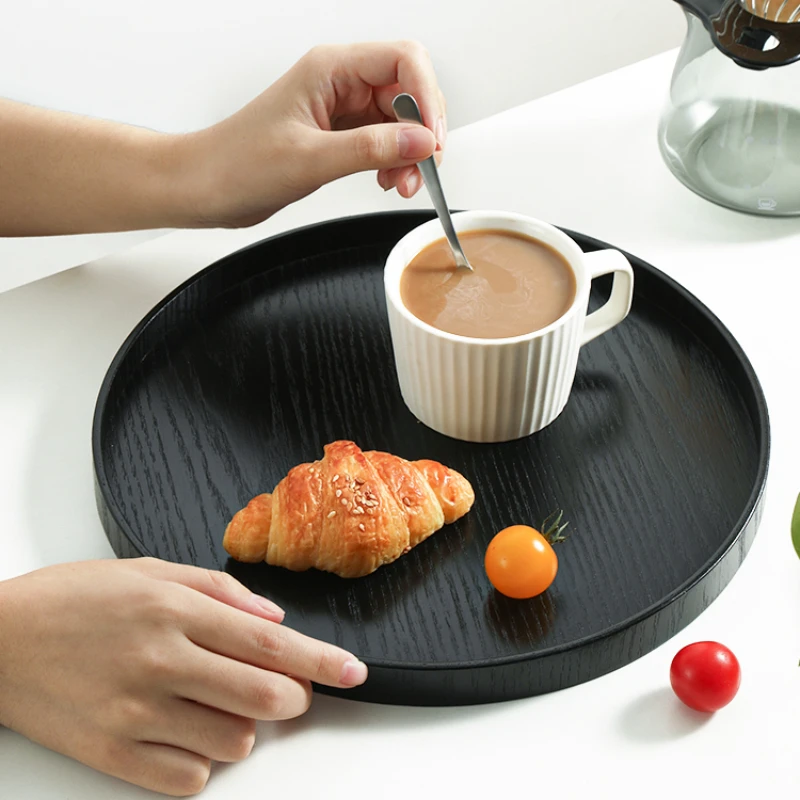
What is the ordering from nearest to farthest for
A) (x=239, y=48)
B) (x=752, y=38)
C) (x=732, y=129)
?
(x=752, y=38) → (x=732, y=129) → (x=239, y=48)

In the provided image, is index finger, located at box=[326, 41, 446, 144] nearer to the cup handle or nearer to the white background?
the cup handle

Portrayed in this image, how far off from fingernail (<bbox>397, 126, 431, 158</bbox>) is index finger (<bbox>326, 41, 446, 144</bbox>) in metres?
0.13

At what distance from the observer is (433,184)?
1.29 meters

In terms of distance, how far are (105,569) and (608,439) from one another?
619 mm

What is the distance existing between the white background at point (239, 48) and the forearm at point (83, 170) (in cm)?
26

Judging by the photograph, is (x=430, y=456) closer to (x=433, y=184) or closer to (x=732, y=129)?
(x=433, y=184)

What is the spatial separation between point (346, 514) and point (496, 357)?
255 millimetres

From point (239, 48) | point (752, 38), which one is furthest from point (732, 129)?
point (239, 48)

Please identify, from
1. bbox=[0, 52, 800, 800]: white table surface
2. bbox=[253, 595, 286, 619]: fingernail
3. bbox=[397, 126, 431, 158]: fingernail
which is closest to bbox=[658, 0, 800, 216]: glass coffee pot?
bbox=[0, 52, 800, 800]: white table surface

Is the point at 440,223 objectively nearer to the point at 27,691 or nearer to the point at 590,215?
the point at 590,215

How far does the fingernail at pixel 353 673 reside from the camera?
3.19ft

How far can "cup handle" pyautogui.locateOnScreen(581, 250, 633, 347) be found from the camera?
126 centimetres

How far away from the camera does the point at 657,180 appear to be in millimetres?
1777

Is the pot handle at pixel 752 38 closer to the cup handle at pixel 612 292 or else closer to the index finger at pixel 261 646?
the cup handle at pixel 612 292
